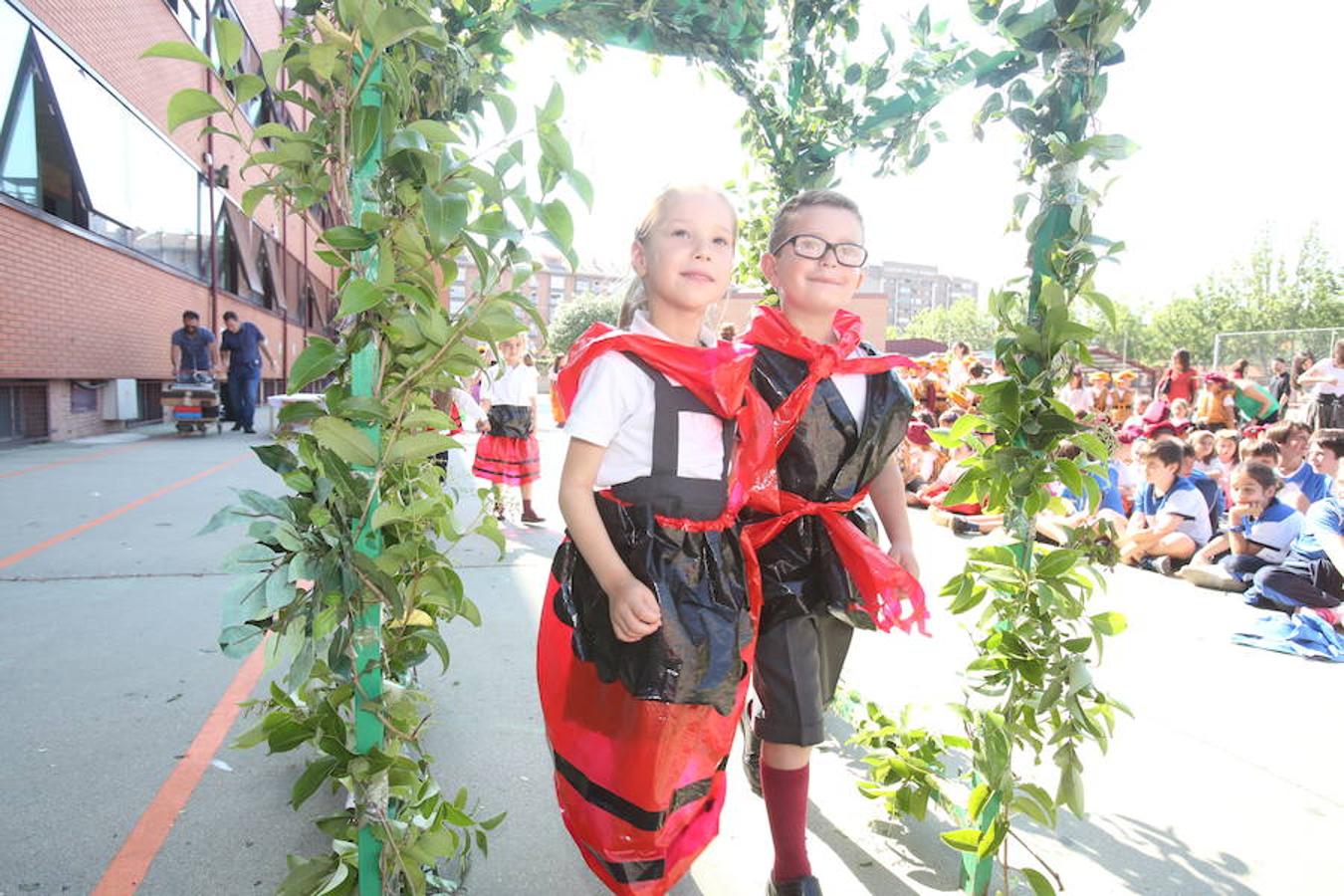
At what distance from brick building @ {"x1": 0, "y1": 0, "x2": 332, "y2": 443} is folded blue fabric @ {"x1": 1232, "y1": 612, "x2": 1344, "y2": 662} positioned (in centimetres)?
714

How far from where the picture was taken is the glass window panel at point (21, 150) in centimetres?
855

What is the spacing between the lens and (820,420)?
2.10 metres

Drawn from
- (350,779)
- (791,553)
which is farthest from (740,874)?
(350,779)

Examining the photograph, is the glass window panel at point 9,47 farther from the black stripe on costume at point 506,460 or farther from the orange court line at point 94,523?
the black stripe on costume at point 506,460

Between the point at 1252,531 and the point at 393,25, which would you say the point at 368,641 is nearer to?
the point at 393,25

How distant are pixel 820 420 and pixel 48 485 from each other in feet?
25.4

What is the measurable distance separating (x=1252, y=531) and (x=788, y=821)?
499cm

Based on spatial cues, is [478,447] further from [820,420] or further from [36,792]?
[820,420]

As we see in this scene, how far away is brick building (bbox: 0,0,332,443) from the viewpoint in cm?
881

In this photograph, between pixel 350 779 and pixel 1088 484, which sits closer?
pixel 350 779

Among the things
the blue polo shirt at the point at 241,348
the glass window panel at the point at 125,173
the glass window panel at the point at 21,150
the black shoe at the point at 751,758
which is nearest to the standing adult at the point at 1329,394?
the black shoe at the point at 751,758

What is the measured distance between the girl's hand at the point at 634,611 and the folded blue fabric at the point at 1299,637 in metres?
4.30

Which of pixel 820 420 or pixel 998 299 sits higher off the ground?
pixel 998 299

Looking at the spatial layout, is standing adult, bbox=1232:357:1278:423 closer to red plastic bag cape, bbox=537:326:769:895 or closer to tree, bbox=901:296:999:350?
red plastic bag cape, bbox=537:326:769:895
